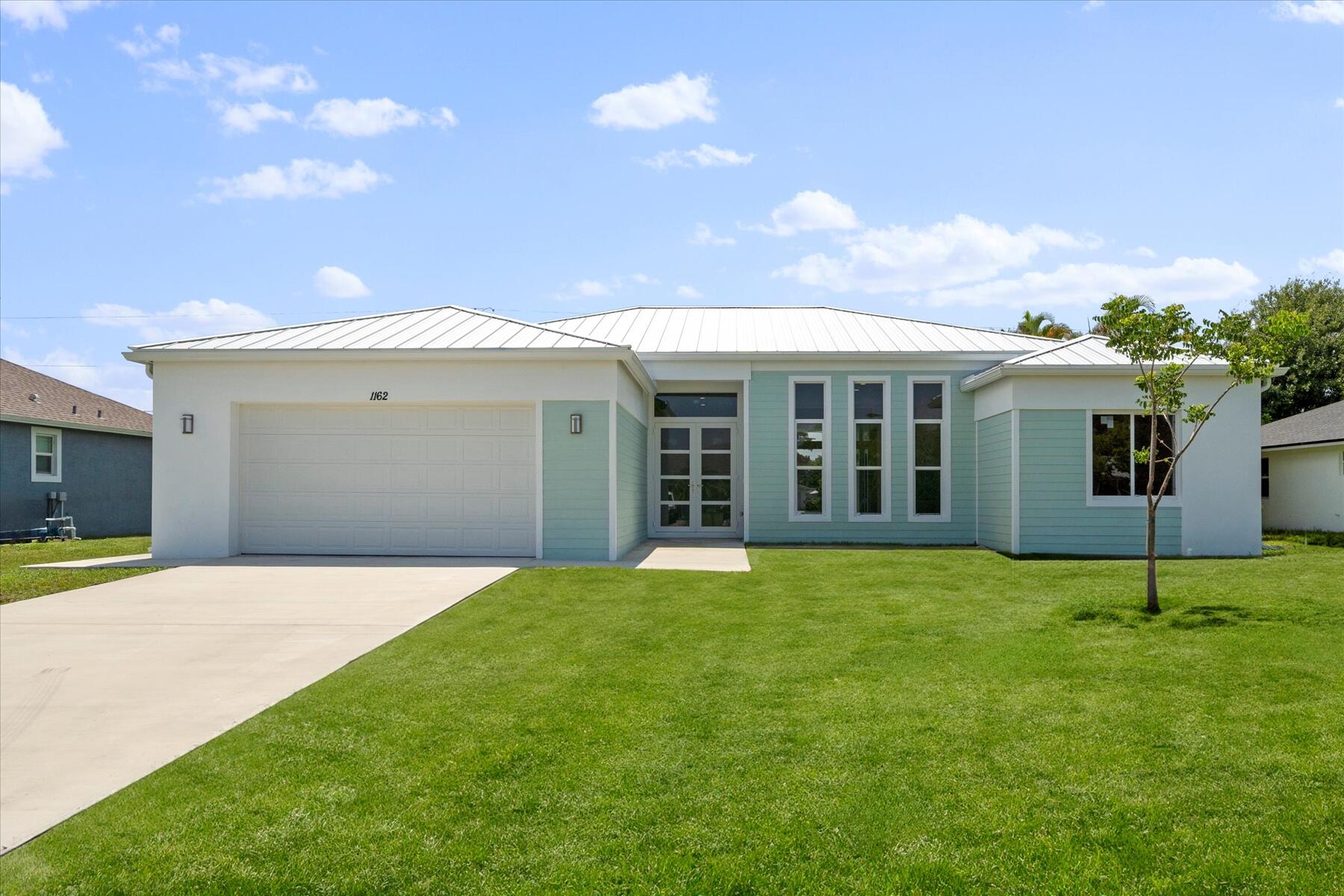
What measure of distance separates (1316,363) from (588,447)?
1161 inches

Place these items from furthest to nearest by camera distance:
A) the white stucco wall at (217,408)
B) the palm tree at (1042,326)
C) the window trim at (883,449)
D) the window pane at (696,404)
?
the palm tree at (1042,326), the window pane at (696,404), the window trim at (883,449), the white stucco wall at (217,408)

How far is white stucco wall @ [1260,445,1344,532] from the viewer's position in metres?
20.0

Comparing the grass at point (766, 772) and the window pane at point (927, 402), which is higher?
the window pane at point (927, 402)

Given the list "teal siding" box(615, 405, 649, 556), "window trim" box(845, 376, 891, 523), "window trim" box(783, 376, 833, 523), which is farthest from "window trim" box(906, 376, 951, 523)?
"teal siding" box(615, 405, 649, 556)

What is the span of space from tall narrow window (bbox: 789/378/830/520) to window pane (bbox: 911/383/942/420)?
1619 mm

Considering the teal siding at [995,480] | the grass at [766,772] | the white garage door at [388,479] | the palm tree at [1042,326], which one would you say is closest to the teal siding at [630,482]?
the white garage door at [388,479]

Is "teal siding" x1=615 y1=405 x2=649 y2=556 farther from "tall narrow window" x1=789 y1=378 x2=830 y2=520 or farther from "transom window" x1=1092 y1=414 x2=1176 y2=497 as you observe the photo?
"transom window" x1=1092 y1=414 x2=1176 y2=497

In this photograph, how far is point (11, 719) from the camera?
5570 mm

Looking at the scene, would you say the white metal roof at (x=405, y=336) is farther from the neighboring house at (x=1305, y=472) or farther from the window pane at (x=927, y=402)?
the neighboring house at (x=1305, y=472)

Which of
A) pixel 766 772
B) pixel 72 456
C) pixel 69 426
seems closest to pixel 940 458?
pixel 766 772

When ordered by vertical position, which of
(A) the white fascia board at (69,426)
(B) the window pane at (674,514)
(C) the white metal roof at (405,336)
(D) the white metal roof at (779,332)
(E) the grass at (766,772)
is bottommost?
(E) the grass at (766,772)

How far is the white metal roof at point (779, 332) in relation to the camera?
17219 mm

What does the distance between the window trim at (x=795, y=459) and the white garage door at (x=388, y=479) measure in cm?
525

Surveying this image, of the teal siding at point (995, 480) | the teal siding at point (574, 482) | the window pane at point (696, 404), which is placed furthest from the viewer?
the window pane at point (696, 404)
